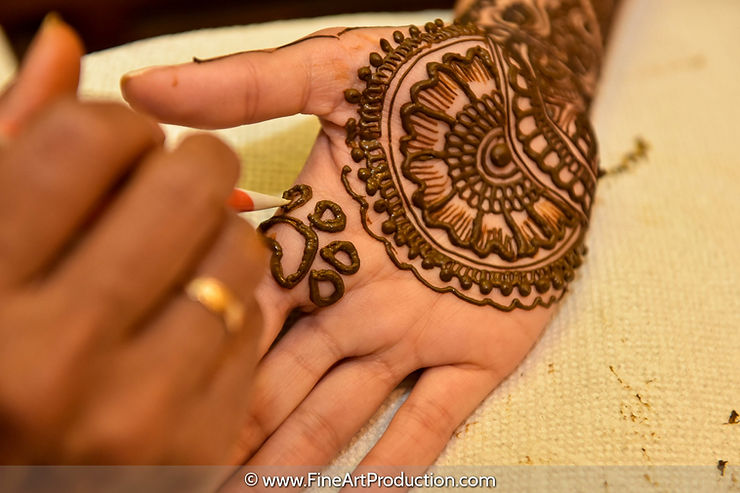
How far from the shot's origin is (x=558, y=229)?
0.92 meters

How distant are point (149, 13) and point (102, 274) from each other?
1738mm

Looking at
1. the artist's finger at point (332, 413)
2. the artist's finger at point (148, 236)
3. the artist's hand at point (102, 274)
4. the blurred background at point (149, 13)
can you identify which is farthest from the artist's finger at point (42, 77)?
the blurred background at point (149, 13)

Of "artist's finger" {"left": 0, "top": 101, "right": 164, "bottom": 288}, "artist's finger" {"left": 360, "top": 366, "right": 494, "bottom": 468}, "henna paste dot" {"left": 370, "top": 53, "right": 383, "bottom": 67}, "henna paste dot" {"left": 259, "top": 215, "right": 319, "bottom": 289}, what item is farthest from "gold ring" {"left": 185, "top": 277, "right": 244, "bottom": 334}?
"henna paste dot" {"left": 370, "top": 53, "right": 383, "bottom": 67}

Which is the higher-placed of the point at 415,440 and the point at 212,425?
the point at 212,425

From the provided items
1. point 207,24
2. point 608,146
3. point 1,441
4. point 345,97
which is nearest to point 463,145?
point 345,97

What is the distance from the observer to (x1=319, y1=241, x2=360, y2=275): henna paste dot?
79 centimetres

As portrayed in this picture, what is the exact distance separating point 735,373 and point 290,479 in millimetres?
670

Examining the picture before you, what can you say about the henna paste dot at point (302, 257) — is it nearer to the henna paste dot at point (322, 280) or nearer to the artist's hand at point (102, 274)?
the henna paste dot at point (322, 280)

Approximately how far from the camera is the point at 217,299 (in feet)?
1.75

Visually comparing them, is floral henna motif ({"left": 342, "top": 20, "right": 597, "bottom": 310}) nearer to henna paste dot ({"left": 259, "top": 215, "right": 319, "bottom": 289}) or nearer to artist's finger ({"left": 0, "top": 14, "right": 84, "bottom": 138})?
henna paste dot ({"left": 259, "top": 215, "right": 319, "bottom": 289})

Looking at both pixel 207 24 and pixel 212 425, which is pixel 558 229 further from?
pixel 207 24

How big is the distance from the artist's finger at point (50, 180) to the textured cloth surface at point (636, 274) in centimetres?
49

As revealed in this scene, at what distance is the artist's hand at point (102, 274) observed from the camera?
445mm

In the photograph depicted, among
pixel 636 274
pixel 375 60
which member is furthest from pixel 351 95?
pixel 636 274
